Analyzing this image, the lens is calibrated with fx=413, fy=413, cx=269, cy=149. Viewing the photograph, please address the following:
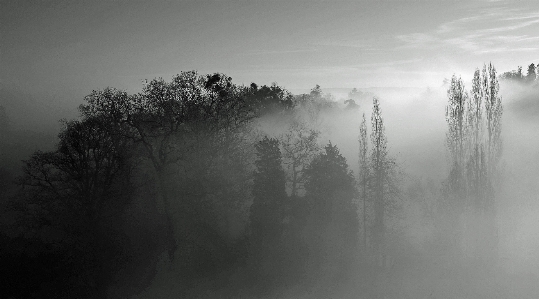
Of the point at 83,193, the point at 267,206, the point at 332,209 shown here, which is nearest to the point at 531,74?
the point at 332,209

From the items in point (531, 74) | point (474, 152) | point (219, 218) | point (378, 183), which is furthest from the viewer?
point (531, 74)

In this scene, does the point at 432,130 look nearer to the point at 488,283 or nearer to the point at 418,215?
the point at 418,215

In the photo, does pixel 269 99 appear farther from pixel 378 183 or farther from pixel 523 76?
pixel 523 76

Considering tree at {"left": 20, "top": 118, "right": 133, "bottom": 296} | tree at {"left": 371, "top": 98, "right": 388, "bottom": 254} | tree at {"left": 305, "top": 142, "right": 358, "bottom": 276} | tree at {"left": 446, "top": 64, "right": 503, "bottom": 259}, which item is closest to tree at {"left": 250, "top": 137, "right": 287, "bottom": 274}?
tree at {"left": 305, "top": 142, "right": 358, "bottom": 276}

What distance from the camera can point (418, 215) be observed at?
4834 cm

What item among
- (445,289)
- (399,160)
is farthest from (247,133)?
(399,160)

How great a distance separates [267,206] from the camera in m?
35.3

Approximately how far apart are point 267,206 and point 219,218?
418cm

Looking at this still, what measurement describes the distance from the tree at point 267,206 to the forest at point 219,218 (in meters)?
0.09

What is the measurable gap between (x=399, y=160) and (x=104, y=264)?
5336 cm

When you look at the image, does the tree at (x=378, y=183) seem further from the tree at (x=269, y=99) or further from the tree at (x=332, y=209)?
the tree at (x=269, y=99)

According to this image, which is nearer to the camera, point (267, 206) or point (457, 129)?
point (267, 206)

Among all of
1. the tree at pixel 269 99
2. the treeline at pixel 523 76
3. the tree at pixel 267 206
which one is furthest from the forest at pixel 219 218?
the treeline at pixel 523 76

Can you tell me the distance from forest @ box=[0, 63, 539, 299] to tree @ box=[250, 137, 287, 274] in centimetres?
9
